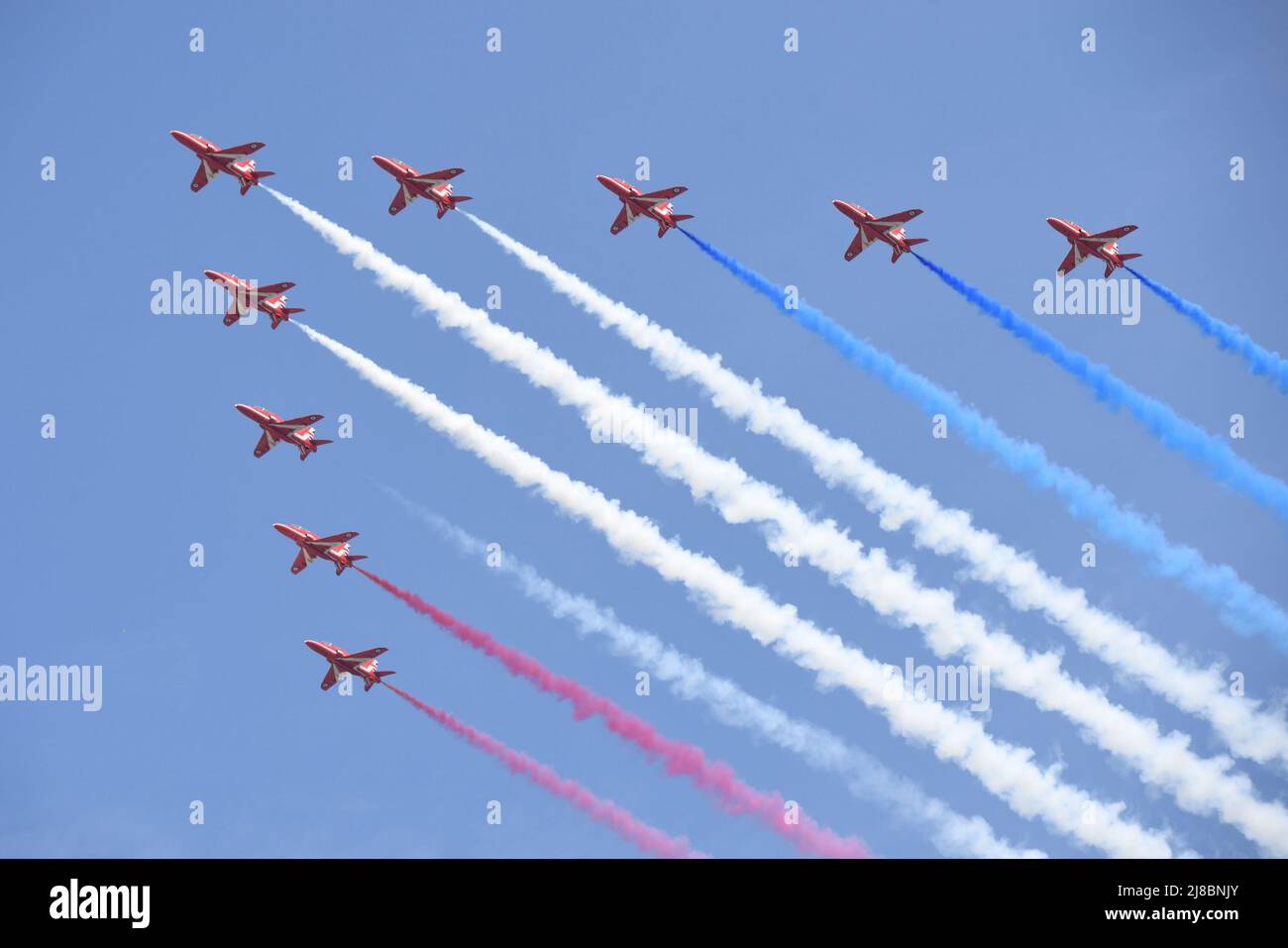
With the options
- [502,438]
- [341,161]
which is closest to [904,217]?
[502,438]

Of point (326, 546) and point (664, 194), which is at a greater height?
point (664, 194)

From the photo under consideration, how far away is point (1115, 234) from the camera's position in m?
88.2

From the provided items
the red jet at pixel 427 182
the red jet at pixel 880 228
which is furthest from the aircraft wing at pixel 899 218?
the red jet at pixel 427 182

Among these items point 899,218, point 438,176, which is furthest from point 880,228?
point 438,176

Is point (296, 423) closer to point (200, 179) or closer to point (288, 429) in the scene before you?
point (288, 429)

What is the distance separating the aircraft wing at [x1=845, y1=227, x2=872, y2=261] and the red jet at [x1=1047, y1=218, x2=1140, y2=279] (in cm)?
847

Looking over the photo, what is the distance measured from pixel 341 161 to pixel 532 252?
10.2 meters

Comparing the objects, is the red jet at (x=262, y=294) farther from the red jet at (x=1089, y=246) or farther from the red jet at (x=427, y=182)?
the red jet at (x=1089, y=246)

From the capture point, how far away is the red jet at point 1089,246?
290ft

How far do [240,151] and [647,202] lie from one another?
1956 centimetres

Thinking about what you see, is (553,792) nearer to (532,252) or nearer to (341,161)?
(532,252)

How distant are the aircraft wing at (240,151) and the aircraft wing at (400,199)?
6.71m

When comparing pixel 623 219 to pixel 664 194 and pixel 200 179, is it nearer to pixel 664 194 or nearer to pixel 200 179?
pixel 664 194

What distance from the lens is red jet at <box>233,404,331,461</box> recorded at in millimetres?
91375
